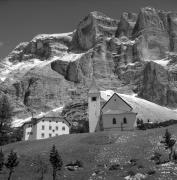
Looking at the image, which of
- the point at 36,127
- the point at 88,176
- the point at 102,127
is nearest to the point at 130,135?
the point at 88,176

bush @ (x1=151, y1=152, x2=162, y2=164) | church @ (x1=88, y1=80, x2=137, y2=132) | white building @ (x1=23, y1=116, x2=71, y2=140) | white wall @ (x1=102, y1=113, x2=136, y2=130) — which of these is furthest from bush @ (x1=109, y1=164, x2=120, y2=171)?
white building @ (x1=23, y1=116, x2=71, y2=140)

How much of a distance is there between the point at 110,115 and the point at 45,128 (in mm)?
32045

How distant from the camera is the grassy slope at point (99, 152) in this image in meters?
52.1

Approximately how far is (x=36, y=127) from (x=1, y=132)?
100 feet

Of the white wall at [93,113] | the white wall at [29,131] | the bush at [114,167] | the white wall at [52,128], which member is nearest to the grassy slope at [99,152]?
the bush at [114,167]

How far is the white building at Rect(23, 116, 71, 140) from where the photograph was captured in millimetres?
120812

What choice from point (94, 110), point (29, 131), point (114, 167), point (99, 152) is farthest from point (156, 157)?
point (29, 131)

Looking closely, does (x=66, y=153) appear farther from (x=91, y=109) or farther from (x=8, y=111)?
(x=91, y=109)

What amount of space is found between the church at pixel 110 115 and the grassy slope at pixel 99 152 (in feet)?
72.8

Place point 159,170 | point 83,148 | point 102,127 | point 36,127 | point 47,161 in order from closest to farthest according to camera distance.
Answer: point 159,170
point 47,161
point 83,148
point 102,127
point 36,127

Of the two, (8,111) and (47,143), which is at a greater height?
(8,111)

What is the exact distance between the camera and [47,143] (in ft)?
240

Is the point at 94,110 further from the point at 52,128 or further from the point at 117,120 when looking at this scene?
the point at 52,128

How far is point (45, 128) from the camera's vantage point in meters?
122
